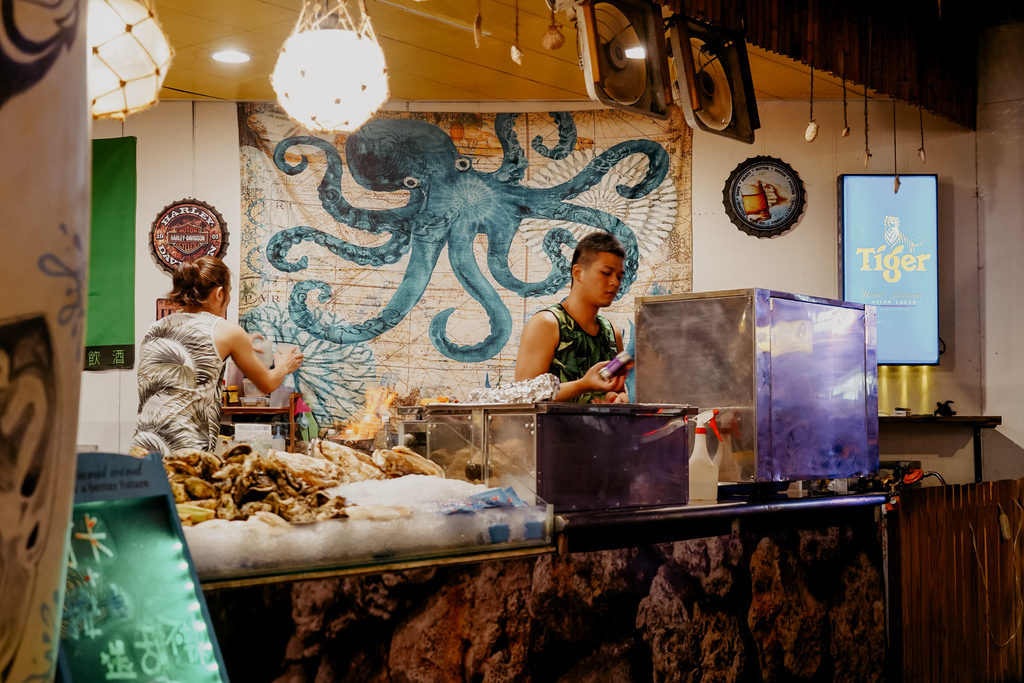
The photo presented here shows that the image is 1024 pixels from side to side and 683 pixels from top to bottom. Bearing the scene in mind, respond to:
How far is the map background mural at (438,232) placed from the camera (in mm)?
5402

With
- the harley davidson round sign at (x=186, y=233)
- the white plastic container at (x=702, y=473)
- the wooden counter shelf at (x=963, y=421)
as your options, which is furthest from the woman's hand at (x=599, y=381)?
the harley davidson round sign at (x=186, y=233)

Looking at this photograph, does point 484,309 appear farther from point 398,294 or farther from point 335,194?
point 335,194

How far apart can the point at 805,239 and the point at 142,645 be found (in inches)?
209

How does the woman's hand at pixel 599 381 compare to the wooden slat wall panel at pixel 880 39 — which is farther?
the wooden slat wall panel at pixel 880 39

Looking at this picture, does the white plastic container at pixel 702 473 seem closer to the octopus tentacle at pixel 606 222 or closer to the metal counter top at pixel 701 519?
the metal counter top at pixel 701 519

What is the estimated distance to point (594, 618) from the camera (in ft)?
6.83

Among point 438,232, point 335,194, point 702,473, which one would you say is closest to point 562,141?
point 438,232

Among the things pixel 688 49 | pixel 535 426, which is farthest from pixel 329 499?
pixel 688 49

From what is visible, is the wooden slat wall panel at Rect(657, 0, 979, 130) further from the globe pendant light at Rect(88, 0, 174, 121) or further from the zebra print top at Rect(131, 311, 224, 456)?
the zebra print top at Rect(131, 311, 224, 456)

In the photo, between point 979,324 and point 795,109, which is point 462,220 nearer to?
point 795,109

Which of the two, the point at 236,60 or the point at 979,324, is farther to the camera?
the point at 979,324

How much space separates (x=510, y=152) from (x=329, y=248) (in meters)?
1.38

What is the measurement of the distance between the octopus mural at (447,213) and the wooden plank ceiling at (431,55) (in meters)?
0.31

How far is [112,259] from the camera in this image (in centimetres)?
539
